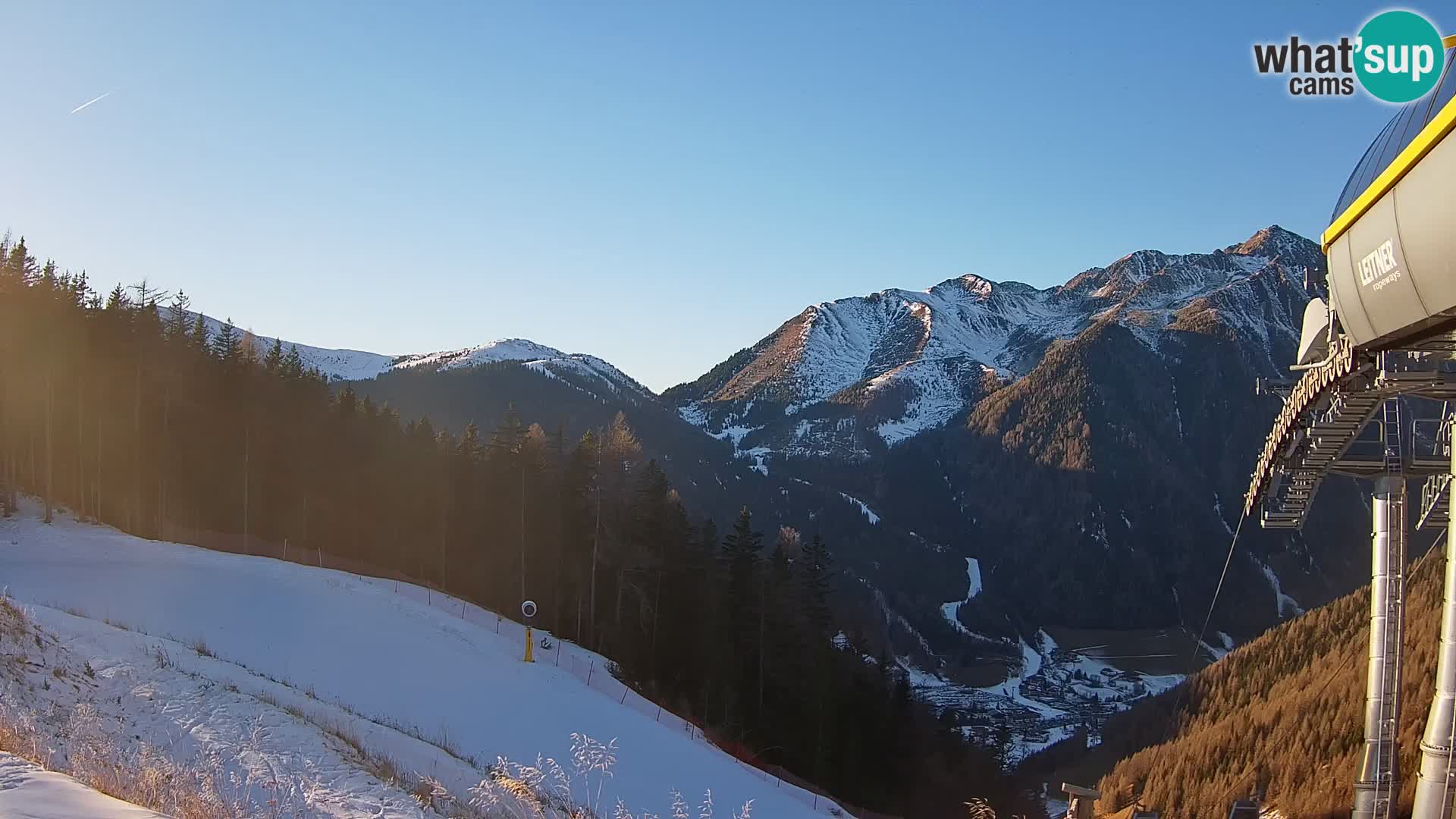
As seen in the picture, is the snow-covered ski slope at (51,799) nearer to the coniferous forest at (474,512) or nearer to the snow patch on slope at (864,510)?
the coniferous forest at (474,512)

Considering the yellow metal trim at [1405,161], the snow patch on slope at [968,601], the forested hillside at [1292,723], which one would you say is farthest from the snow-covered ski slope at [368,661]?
the snow patch on slope at [968,601]

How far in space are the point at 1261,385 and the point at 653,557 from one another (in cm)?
3034

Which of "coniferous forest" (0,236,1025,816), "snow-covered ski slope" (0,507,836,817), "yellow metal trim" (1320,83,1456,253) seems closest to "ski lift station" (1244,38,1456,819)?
"yellow metal trim" (1320,83,1456,253)

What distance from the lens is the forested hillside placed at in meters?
15.9

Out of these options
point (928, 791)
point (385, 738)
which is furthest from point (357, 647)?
point (928, 791)

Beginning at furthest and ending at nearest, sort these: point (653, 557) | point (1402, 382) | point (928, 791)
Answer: point (653, 557)
point (928, 791)
point (1402, 382)

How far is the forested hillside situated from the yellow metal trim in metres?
11.2

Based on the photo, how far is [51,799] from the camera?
19.7ft

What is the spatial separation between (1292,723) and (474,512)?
111 feet

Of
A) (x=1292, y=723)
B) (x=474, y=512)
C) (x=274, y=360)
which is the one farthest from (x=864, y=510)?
(x=1292, y=723)

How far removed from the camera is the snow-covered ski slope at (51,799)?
568 cm

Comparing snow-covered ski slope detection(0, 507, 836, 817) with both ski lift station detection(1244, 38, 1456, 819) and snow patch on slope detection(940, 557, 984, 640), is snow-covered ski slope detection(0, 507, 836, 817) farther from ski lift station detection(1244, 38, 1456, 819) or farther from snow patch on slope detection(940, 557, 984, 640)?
snow patch on slope detection(940, 557, 984, 640)

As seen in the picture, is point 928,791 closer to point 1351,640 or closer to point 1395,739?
point 1351,640

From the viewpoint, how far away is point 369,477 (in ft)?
137
